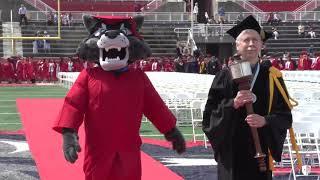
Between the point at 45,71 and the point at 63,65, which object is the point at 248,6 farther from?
the point at 45,71

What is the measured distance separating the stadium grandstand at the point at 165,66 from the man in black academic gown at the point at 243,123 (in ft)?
5.82

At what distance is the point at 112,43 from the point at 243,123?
144 centimetres

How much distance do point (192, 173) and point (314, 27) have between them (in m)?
37.1

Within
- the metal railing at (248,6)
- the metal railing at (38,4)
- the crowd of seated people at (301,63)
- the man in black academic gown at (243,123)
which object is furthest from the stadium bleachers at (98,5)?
the man in black academic gown at (243,123)

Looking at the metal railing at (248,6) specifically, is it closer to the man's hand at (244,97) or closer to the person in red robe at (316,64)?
the person in red robe at (316,64)

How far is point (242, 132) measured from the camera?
15.0 ft

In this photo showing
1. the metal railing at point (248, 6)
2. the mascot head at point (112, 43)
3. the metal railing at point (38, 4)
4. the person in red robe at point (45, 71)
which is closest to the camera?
the mascot head at point (112, 43)

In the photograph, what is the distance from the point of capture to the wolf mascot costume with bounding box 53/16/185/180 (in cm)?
534

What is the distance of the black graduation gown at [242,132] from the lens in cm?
453

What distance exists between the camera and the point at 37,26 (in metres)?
40.5

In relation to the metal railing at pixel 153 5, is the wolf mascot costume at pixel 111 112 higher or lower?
lower

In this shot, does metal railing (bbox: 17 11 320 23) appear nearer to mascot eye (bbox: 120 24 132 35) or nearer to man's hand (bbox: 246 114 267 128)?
mascot eye (bbox: 120 24 132 35)

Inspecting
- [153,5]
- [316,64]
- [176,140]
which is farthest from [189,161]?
[153,5]

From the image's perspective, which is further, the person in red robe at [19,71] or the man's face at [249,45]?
the person in red robe at [19,71]
